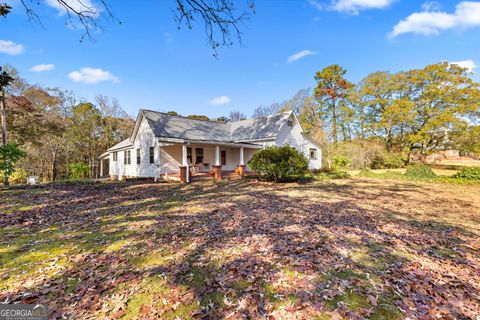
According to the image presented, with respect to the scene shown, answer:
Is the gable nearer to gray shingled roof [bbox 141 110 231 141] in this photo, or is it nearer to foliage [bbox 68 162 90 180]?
gray shingled roof [bbox 141 110 231 141]

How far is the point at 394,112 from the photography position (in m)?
26.1

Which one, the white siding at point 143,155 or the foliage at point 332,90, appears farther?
the foliage at point 332,90

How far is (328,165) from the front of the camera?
2527 cm

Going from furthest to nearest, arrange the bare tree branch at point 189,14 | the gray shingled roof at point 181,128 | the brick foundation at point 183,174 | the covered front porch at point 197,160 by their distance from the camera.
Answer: the gray shingled roof at point 181,128 → the covered front porch at point 197,160 → the brick foundation at point 183,174 → the bare tree branch at point 189,14

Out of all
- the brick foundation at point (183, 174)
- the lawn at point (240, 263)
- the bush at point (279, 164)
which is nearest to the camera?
the lawn at point (240, 263)

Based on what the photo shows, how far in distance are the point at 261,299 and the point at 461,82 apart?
33096 millimetres

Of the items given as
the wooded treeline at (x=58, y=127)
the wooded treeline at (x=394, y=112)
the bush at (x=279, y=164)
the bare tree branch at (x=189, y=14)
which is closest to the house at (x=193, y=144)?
the bush at (x=279, y=164)

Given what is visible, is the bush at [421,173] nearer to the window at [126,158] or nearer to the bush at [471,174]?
the bush at [471,174]

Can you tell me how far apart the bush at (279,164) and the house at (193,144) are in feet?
10.8

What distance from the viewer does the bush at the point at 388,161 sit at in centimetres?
2794

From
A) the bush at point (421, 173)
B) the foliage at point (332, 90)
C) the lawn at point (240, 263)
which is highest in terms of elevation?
the foliage at point (332, 90)

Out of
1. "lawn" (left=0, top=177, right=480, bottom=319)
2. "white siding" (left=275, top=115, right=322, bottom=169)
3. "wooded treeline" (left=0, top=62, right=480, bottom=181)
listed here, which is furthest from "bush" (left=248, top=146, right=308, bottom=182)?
"wooded treeline" (left=0, top=62, right=480, bottom=181)

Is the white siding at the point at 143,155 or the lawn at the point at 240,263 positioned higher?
the white siding at the point at 143,155

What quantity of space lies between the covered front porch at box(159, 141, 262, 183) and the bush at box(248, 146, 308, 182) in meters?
3.24
